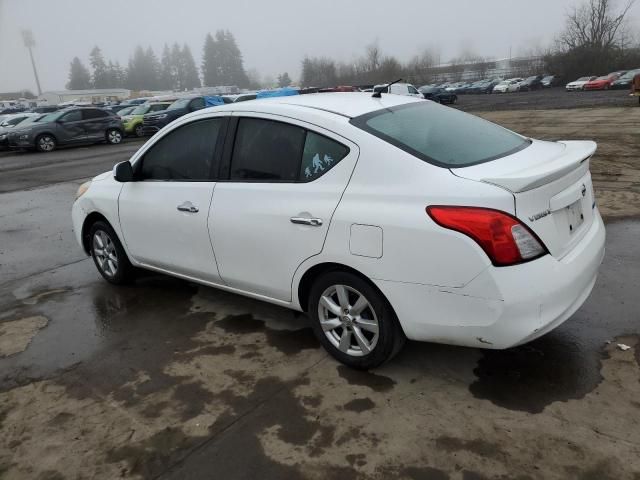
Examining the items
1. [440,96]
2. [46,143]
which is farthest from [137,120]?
[440,96]

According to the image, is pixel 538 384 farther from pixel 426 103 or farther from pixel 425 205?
pixel 426 103

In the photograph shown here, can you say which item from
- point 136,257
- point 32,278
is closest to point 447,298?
point 136,257

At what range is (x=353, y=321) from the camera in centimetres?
329

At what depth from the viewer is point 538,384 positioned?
10.3 feet

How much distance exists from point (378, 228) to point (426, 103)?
61.4 inches

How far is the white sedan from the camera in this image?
2748 mm

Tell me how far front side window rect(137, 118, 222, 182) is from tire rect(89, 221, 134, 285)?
2.68 feet

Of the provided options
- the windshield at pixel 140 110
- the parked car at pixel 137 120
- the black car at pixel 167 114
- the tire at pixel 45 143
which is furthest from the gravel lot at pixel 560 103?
the tire at pixel 45 143

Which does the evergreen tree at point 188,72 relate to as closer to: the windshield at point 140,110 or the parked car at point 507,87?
the parked car at point 507,87

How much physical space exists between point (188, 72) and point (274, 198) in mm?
154200

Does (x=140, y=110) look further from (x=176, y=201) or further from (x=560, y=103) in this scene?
(x=176, y=201)

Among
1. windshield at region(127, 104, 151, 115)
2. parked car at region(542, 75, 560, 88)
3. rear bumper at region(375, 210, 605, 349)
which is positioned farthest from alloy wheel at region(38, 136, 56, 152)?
parked car at region(542, 75, 560, 88)

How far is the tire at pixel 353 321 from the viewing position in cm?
313

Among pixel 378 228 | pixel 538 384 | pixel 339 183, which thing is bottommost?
pixel 538 384
